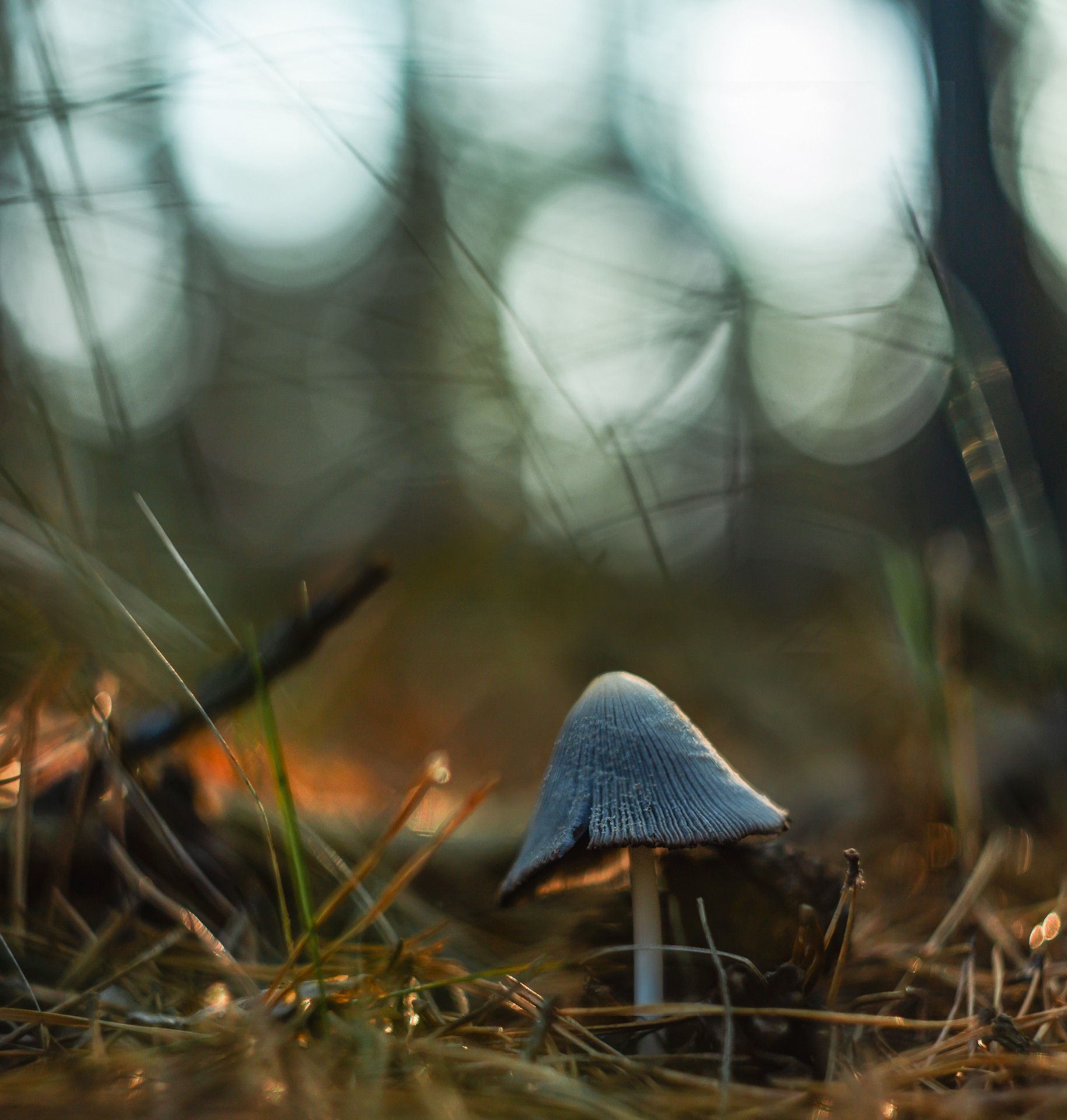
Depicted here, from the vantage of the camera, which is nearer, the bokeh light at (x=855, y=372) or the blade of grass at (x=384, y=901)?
the blade of grass at (x=384, y=901)

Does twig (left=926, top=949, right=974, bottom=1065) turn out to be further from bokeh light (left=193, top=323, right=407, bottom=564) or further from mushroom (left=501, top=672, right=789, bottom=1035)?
bokeh light (left=193, top=323, right=407, bottom=564)

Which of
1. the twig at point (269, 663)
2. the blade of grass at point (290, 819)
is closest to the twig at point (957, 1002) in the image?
the blade of grass at point (290, 819)

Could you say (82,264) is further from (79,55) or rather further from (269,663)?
(269,663)

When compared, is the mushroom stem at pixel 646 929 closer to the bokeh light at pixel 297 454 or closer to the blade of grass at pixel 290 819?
the blade of grass at pixel 290 819

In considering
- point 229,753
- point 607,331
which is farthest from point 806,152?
point 229,753

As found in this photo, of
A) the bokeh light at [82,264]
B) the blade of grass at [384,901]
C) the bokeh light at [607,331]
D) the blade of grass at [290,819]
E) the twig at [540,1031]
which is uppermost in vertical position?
the bokeh light at [82,264]

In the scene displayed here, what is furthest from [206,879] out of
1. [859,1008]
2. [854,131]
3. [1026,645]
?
A: [854,131]

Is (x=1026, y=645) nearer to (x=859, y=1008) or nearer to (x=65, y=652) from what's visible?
(x=859, y=1008)
